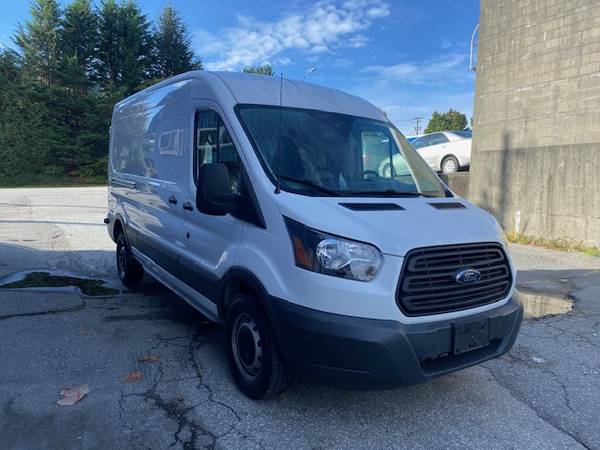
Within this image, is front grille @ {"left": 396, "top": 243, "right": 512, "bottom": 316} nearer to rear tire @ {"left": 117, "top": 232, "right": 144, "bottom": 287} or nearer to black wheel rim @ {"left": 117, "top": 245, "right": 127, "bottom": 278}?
rear tire @ {"left": 117, "top": 232, "right": 144, "bottom": 287}

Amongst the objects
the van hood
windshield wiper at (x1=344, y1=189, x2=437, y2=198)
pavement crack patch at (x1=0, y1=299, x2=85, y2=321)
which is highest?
windshield wiper at (x1=344, y1=189, x2=437, y2=198)

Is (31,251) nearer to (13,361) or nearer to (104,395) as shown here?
(13,361)

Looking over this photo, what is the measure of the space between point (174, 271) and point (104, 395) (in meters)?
1.48

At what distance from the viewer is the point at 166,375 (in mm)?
3754

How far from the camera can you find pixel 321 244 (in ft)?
8.95

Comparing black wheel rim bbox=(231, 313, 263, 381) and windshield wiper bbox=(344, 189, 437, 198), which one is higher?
windshield wiper bbox=(344, 189, 437, 198)

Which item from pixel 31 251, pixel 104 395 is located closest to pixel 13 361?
pixel 104 395

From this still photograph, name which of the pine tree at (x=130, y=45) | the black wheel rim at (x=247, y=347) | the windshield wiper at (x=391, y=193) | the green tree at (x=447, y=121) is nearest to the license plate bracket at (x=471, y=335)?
the windshield wiper at (x=391, y=193)

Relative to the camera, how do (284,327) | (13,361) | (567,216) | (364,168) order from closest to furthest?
(284,327) → (364,168) → (13,361) → (567,216)

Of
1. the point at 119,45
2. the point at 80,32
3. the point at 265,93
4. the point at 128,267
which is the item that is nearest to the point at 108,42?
the point at 119,45

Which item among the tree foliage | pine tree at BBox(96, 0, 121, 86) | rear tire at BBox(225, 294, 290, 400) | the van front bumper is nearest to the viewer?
the van front bumper

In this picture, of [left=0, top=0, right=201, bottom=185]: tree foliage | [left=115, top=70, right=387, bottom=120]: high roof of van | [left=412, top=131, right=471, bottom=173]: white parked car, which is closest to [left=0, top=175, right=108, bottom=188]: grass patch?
[left=0, top=0, right=201, bottom=185]: tree foliage

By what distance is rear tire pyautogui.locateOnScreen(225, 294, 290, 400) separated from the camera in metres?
3.09

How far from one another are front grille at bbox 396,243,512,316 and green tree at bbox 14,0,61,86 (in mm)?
40370
